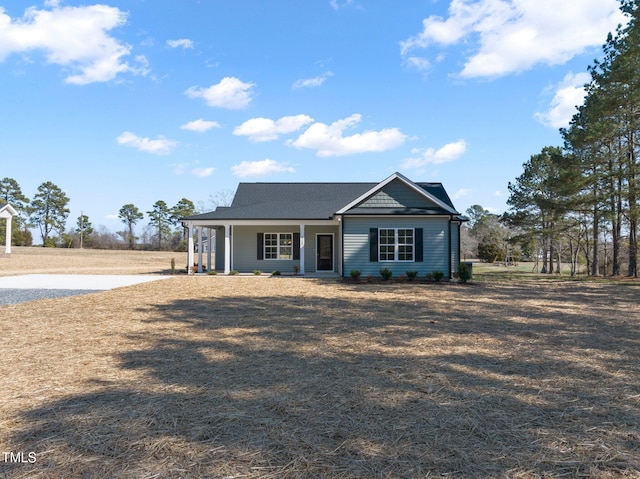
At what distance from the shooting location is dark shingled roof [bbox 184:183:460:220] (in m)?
20.3

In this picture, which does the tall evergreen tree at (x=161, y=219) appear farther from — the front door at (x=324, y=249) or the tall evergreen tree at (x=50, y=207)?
the front door at (x=324, y=249)

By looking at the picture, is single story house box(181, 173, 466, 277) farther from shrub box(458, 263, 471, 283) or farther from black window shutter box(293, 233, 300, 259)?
shrub box(458, 263, 471, 283)

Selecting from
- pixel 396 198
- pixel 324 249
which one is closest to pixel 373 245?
pixel 396 198

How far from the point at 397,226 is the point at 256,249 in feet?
25.1

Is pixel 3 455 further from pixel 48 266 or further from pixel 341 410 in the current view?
pixel 48 266

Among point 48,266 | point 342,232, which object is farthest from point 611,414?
point 48,266

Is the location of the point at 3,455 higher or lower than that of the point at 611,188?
lower

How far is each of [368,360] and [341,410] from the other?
1.69 m

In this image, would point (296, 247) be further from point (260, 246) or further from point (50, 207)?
point (50, 207)

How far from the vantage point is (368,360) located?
5051mm

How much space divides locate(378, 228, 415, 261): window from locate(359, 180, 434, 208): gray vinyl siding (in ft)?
3.70

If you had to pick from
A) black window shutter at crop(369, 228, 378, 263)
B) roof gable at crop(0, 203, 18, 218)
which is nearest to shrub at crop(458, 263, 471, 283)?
black window shutter at crop(369, 228, 378, 263)

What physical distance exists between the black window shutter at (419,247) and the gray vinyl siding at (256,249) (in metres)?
4.72

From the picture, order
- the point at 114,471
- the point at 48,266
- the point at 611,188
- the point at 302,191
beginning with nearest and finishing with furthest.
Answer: the point at 114,471
the point at 611,188
the point at 302,191
the point at 48,266
